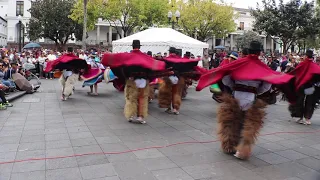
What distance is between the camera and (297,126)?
8.27 metres

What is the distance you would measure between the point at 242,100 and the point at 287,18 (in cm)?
2322

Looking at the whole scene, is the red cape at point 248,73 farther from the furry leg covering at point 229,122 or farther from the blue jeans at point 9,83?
the blue jeans at point 9,83

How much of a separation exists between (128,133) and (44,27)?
38.3 metres

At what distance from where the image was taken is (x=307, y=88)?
806cm

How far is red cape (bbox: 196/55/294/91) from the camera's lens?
4934 mm

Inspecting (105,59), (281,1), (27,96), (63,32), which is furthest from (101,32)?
(105,59)

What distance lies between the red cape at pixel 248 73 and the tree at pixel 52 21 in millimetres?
38379

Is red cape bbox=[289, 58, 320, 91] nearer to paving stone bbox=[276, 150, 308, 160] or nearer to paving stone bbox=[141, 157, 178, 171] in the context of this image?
paving stone bbox=[276, 150, 308, 160]

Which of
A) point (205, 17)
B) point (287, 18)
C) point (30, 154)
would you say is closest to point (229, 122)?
point (30, 154)

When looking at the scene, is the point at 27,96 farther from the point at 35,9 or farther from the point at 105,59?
the point at 35,9

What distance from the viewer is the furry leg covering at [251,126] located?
522 cm

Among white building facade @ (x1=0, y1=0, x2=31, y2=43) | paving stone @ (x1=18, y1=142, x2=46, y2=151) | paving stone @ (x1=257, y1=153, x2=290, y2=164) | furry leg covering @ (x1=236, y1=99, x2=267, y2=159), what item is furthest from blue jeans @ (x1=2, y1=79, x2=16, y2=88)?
white building facade @ (x1=0, y1=0, x2=31, y2=43)

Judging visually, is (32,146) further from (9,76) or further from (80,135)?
(9,76)

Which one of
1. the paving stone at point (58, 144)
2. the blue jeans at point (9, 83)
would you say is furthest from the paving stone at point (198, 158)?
the blue jeans at point (9, 83)
